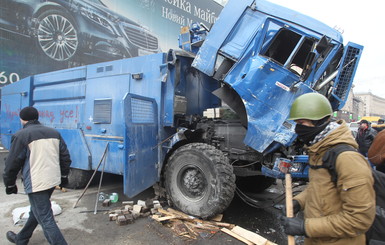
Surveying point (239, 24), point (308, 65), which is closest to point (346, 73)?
point (308, 65)

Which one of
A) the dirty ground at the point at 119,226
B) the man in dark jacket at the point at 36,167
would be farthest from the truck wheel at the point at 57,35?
the man in dark jacket at the point at 36,167

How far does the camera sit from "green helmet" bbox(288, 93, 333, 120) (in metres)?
1.53

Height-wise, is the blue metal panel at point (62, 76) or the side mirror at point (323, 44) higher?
the side mirror at point (323, 44)

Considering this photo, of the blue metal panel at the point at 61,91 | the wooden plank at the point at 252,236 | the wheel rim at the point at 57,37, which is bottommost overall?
the wooden plank at the point at 252,236

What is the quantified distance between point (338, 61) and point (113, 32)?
1361 cm

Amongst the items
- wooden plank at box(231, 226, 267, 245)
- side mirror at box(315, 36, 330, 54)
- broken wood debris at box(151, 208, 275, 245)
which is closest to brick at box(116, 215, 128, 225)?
broken wood debris at box(151, 208, 275, 245)

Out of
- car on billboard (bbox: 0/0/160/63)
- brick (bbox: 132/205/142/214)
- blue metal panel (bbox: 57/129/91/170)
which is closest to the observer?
brick (bbox: 132/205/142/214)

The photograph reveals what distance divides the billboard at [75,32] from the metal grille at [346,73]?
1218 centimetres

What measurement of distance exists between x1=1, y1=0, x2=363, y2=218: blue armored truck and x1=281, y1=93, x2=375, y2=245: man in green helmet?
69.7 inches

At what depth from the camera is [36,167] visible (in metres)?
2.61

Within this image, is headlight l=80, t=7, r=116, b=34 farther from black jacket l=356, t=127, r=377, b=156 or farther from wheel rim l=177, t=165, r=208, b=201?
black jacket l=356, t=127, r=377, b=156

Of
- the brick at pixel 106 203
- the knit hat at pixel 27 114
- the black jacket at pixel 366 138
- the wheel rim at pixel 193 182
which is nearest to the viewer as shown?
the knit hat at pixel 27 114

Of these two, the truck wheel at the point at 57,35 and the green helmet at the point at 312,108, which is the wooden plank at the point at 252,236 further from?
the truck wheel at the point at 57,35

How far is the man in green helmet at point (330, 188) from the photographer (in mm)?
1262
